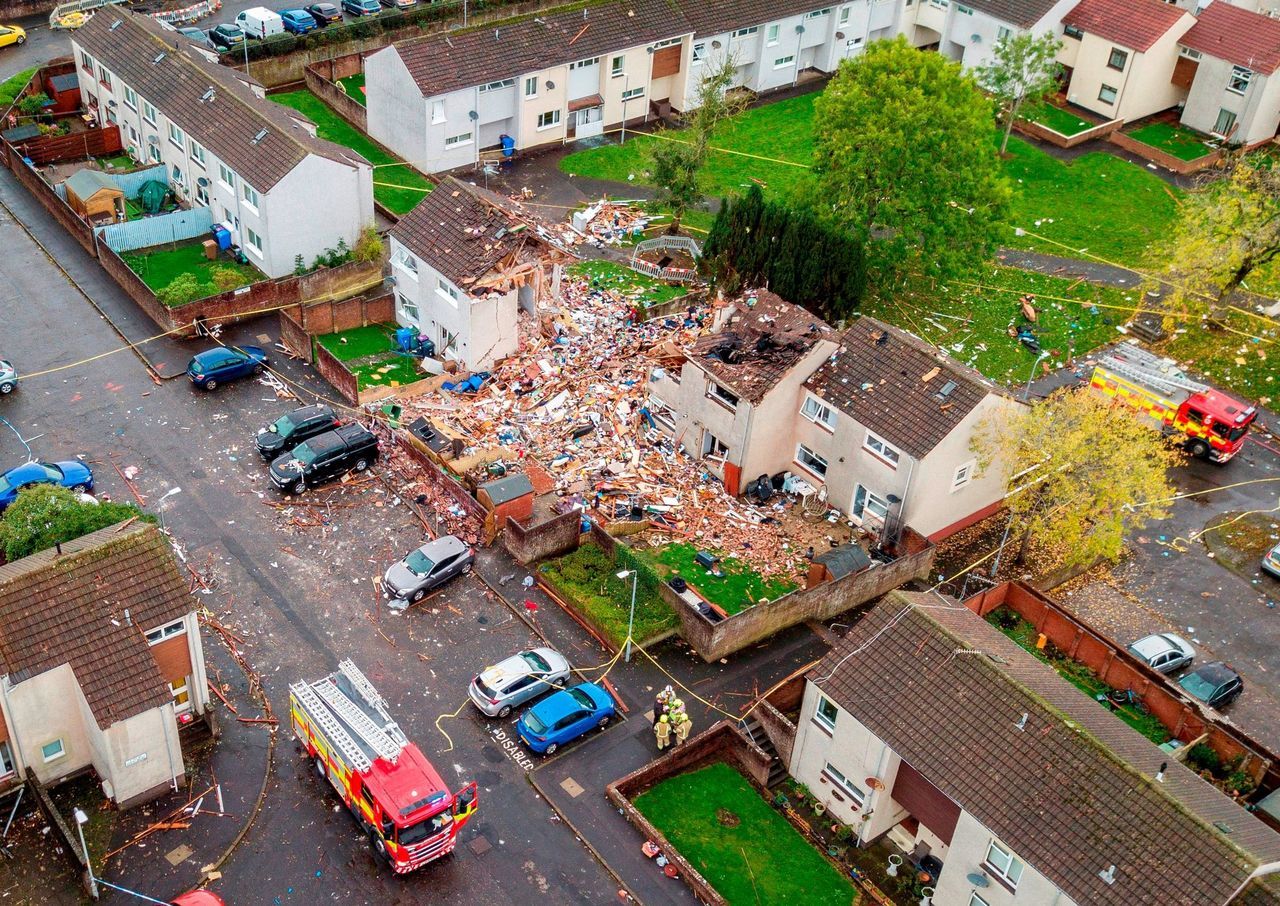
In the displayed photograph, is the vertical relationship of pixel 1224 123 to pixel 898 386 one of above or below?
above

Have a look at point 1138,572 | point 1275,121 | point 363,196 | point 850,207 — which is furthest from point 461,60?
point 1275,121

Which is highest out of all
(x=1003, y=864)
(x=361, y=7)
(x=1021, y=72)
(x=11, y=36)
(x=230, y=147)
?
(x=1021, y=72)

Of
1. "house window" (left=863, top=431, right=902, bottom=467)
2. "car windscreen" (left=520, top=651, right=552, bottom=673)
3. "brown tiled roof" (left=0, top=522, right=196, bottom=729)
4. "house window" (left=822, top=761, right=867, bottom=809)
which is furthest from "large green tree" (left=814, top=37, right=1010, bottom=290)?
"brown tiled roof" (left=0, top=522, right=196, bottom=729)

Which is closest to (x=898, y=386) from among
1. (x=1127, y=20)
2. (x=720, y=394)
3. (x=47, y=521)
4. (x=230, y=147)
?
(x=720, y=394)

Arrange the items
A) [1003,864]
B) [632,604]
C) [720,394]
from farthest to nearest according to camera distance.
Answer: [720,394]
[632,604]
[1003,864]

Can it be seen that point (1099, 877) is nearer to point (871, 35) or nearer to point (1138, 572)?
point (1138, 572)

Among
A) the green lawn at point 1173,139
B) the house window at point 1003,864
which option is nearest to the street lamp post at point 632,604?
the house window at point 1003,864

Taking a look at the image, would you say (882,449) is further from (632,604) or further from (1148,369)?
(1148,369)
